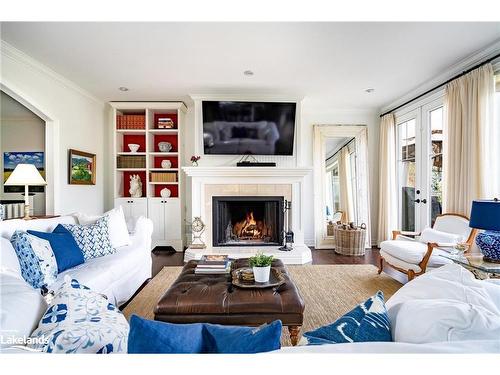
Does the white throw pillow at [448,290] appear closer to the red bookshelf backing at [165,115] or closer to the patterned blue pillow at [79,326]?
the patterned blue pillow at [79,326]

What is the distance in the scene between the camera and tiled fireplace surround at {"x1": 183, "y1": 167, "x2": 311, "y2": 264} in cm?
412

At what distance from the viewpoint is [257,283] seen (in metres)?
1.96

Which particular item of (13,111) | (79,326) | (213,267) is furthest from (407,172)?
(13,111)

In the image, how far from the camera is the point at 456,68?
3.17m

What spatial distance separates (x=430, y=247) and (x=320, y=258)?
1.77 meters

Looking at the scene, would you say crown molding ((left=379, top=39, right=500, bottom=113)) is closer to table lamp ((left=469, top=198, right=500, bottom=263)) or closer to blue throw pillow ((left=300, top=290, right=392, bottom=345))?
table lamp ((left=469, top=198, right=500, bottom=263))

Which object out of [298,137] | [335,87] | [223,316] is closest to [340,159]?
[298,137]

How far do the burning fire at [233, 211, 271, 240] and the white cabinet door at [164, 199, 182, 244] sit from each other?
39.8 inches

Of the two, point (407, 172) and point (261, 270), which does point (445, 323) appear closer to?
point (261, 270)

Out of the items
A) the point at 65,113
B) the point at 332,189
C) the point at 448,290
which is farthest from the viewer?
the point at 332,189

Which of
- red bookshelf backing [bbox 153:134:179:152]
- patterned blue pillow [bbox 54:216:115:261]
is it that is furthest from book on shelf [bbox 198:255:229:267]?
red bookshelf backing [bbox 153:134:179:152]

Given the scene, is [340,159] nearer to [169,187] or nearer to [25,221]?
[169,187]

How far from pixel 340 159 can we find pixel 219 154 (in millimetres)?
2297

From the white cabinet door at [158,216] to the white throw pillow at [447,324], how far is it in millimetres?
4293
